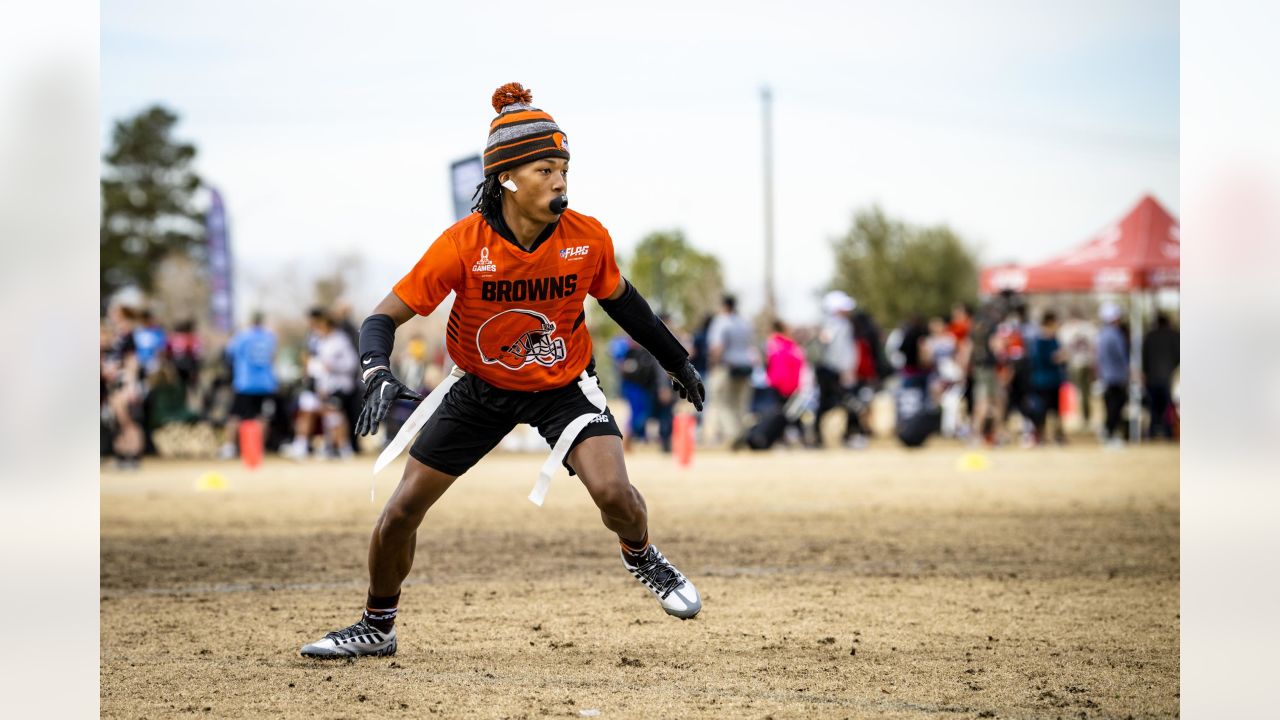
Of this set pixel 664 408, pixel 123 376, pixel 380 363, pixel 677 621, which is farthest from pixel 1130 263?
pixel 380 363

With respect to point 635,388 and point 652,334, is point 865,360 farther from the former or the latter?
point 652,334

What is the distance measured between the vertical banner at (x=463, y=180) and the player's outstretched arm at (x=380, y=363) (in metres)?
6.36

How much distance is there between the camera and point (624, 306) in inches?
247

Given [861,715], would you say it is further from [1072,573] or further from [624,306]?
[1072,573]

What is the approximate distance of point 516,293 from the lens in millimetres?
5719

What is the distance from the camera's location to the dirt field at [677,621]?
209 inches

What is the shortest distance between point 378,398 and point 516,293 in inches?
30.6

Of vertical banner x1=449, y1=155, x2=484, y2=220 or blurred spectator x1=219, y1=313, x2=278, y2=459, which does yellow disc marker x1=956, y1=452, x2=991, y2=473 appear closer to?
vertical banner x1=449, y1=155, x2=484, y2=220

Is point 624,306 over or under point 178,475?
over
